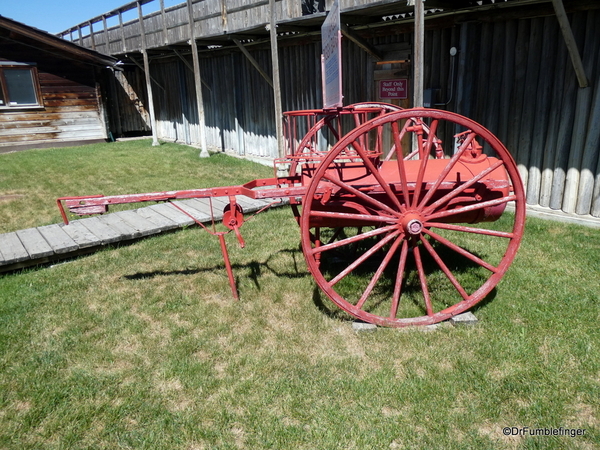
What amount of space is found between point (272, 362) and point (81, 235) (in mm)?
3695

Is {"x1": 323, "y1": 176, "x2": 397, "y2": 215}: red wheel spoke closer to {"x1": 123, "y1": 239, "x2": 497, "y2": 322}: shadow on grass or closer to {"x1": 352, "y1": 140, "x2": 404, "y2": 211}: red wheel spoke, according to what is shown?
{"x1": 352, "y1": 140, "x2": 404, "y2": 211}: red wheel spoke

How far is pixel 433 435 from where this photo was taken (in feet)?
8.79

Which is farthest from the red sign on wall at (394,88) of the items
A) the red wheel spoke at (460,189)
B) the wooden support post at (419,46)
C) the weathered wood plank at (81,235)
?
the weathered wood plank at (81,235)

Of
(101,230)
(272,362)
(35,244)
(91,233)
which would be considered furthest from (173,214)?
(272,362)

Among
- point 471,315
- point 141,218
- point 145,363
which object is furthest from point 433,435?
point 141,218

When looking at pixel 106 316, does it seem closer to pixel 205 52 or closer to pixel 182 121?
pixel 205 52

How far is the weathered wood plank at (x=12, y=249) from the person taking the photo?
5035mm

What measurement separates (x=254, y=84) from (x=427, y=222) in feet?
32.0

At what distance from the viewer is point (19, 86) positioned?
50.6 ft

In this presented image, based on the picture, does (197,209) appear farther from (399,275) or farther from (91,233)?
(399,275)

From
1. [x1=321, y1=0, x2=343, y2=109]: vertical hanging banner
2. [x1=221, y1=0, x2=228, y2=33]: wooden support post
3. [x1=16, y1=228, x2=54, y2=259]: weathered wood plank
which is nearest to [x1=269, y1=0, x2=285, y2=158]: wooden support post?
[x1=221, y1=0, x2=228, y2=33]: wooden support post

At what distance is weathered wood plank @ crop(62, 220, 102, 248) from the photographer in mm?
5585

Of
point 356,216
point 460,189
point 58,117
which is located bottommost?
point 356,216

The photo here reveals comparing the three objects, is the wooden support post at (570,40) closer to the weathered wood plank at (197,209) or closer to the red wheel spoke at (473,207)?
the red wheel spoke at (473,207)
